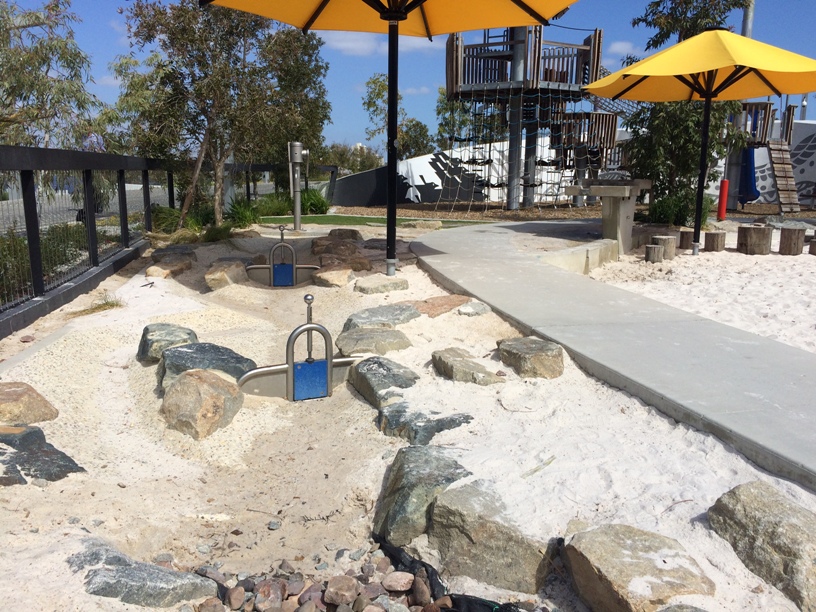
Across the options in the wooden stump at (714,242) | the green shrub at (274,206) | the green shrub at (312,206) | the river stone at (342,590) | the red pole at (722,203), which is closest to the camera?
the river stone at (342,590)

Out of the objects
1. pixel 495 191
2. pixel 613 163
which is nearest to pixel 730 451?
pixel 613 163

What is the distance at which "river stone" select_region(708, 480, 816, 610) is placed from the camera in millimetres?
2279

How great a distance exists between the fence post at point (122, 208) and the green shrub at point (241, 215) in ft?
9.10

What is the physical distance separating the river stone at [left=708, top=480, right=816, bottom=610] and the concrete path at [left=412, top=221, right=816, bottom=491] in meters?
0.31

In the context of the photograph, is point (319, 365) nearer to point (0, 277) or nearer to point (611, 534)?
point (611, 534)

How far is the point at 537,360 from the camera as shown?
13.6 ft

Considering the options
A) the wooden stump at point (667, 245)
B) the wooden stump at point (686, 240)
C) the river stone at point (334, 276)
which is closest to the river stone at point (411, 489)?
the river stone at point (334, 276)

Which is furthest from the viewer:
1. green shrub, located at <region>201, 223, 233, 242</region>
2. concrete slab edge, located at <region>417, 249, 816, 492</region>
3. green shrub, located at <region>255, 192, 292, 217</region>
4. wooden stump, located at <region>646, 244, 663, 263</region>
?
green shrub, located at <region>255, 192, 292, 217</region>

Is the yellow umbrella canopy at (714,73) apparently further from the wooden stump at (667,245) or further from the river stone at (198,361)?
the river stone at (198,361)

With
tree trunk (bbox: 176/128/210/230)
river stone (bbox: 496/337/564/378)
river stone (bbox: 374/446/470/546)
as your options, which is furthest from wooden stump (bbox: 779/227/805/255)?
tree trunk (bbox: 176/128/210/230)

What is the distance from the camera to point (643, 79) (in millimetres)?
9859

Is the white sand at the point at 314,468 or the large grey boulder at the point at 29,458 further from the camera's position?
the large grey boulder at the point at 29,458

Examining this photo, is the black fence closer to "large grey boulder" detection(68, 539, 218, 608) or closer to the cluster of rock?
the cluster of rock

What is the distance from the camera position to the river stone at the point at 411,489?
2.95 m
